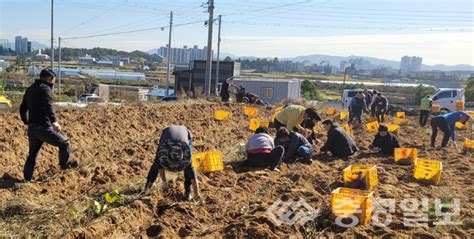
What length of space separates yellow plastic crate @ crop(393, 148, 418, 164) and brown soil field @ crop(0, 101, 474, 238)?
0.81ft

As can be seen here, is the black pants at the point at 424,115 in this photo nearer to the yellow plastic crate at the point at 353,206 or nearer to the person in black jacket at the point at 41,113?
the yellow plastic crate at the point at 353,206

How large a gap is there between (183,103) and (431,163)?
31.6ft

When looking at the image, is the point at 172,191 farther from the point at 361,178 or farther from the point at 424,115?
the point at 424,115

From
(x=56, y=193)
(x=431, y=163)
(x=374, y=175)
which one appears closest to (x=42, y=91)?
(x=56, y=193)

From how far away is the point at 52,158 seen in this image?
268 inches

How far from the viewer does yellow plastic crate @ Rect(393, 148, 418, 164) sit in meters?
8.08

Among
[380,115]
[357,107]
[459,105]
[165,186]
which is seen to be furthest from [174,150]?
[459,105]

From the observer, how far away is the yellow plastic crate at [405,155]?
8.08 metres

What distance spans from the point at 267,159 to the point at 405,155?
3.00 meters

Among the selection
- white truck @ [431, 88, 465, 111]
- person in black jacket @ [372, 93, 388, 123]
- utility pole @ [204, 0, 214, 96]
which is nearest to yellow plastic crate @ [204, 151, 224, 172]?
person in black jacket @ [372, 93, 388, 123]

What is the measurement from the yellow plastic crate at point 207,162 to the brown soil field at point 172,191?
0.20 m

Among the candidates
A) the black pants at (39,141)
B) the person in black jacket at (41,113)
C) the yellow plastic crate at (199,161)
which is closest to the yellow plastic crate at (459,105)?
the yellow plastic crate at (199,161)

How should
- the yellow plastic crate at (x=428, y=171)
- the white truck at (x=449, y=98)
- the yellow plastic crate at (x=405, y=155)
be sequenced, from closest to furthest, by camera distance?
the yellow plastic crate at (x=428, y=171)
the yellow plastic crate at (x=405, y=155)
the white truck at (x=449, y=98)

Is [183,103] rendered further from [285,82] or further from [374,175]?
[285,82]
